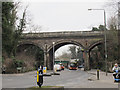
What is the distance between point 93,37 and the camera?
49688 mm

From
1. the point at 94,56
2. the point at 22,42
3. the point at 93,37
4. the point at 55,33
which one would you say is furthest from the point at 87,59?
the point at 94,56

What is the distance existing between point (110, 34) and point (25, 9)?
1726cm

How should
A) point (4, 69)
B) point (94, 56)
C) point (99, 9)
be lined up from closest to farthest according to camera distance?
point (99, 9), point (4, 69), point (94, 56)

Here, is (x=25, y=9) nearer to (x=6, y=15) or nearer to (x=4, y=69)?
(x=6, y=15)

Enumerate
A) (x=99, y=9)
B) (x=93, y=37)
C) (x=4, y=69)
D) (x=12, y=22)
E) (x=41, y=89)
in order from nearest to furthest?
(x=41, y=89) → (x=99, y=9) → (x=4, y=69) → (x=12, y=22) → (x=93, y=37)

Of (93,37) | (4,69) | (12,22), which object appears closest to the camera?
(4,69)

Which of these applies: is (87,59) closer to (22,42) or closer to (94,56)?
(22,42)

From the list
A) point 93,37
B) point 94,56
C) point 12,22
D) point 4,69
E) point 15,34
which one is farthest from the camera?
point 94,56

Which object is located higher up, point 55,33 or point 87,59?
point 55,33

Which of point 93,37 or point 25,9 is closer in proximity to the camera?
point 25,9

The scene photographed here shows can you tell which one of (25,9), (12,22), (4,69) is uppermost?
(25,9)

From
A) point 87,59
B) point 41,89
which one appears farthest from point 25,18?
point 41,89

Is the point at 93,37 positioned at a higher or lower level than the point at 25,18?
lower

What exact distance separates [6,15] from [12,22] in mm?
4486
